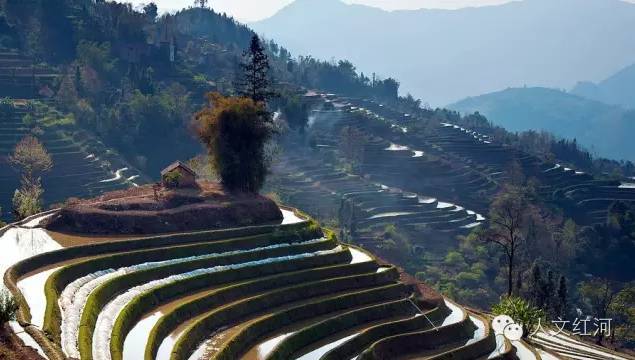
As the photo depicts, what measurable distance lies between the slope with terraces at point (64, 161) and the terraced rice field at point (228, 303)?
96.6 feet

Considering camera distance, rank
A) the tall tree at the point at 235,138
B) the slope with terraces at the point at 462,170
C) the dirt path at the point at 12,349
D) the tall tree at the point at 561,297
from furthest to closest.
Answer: the slope with terraces at the point at 462,170, the tall tree at the point at 561,297, the tall tree at the point at 235,138, the dirt path at the point at 12,349

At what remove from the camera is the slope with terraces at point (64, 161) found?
63812mm

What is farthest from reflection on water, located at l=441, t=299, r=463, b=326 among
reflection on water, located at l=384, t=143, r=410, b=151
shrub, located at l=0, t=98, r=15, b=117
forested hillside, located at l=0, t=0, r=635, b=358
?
reflection on water, located at l=384, t=143, r=410, b=151

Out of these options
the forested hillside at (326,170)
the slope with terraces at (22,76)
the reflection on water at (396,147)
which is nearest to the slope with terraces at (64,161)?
the forested hillside at (326,170)

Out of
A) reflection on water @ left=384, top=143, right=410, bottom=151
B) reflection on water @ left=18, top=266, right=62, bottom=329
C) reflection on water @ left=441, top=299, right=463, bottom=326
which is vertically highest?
reflection on water @ left=18, top=266, right=62, bottom=329

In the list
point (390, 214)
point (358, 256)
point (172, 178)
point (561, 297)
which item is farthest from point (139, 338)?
point (390, 214)

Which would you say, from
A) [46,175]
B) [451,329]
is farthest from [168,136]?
[451,329]

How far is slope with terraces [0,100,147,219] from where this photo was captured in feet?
209

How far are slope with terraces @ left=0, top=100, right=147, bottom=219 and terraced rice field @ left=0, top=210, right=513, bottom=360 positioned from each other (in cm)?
2943

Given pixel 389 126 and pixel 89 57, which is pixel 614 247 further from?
pixel 89 57

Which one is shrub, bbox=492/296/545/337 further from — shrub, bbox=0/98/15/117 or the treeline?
shrub, bbox=0/98/15/117

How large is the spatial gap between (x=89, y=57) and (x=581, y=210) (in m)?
65.9

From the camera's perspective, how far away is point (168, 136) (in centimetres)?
8700

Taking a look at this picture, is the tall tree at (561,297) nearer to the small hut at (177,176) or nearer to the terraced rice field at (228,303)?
the terraced rice field at (228,303)
